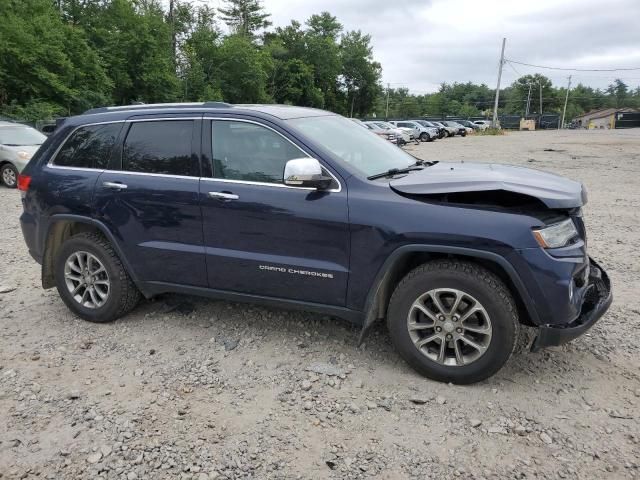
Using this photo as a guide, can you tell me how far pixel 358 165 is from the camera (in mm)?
3715

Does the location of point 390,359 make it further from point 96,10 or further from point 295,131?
point 96,10

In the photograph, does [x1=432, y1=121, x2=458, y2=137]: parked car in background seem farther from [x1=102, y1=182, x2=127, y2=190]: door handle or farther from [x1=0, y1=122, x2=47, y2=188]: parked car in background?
[x1=102, y1=182, x2=127, y2=190]: door handle

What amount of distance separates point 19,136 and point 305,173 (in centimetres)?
1211

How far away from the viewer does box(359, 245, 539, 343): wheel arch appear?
306 centimetres

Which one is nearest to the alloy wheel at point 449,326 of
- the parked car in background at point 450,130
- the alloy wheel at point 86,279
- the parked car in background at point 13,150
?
the alloy wheel at point 86,279

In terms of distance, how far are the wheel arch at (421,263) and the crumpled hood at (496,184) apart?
374mm

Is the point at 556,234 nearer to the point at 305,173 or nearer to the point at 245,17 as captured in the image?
the point at 305,173

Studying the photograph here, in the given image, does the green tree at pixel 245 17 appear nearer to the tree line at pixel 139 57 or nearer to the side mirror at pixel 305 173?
the tree line at pixel 139 57

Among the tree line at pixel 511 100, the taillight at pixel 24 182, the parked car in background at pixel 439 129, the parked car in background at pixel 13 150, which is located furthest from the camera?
the tree line at pixel 511 100

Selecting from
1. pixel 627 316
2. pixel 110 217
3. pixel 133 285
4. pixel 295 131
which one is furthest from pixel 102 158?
pixel 627 316

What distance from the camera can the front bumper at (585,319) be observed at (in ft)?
10.0

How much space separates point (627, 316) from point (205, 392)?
350 cm

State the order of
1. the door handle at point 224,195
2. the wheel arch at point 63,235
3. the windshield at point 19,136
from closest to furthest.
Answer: the door handle at point 224,195 → the wheel arch at point 63,235 → the windshield at point 19,136

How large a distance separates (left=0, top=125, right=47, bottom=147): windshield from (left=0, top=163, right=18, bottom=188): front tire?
554mm
